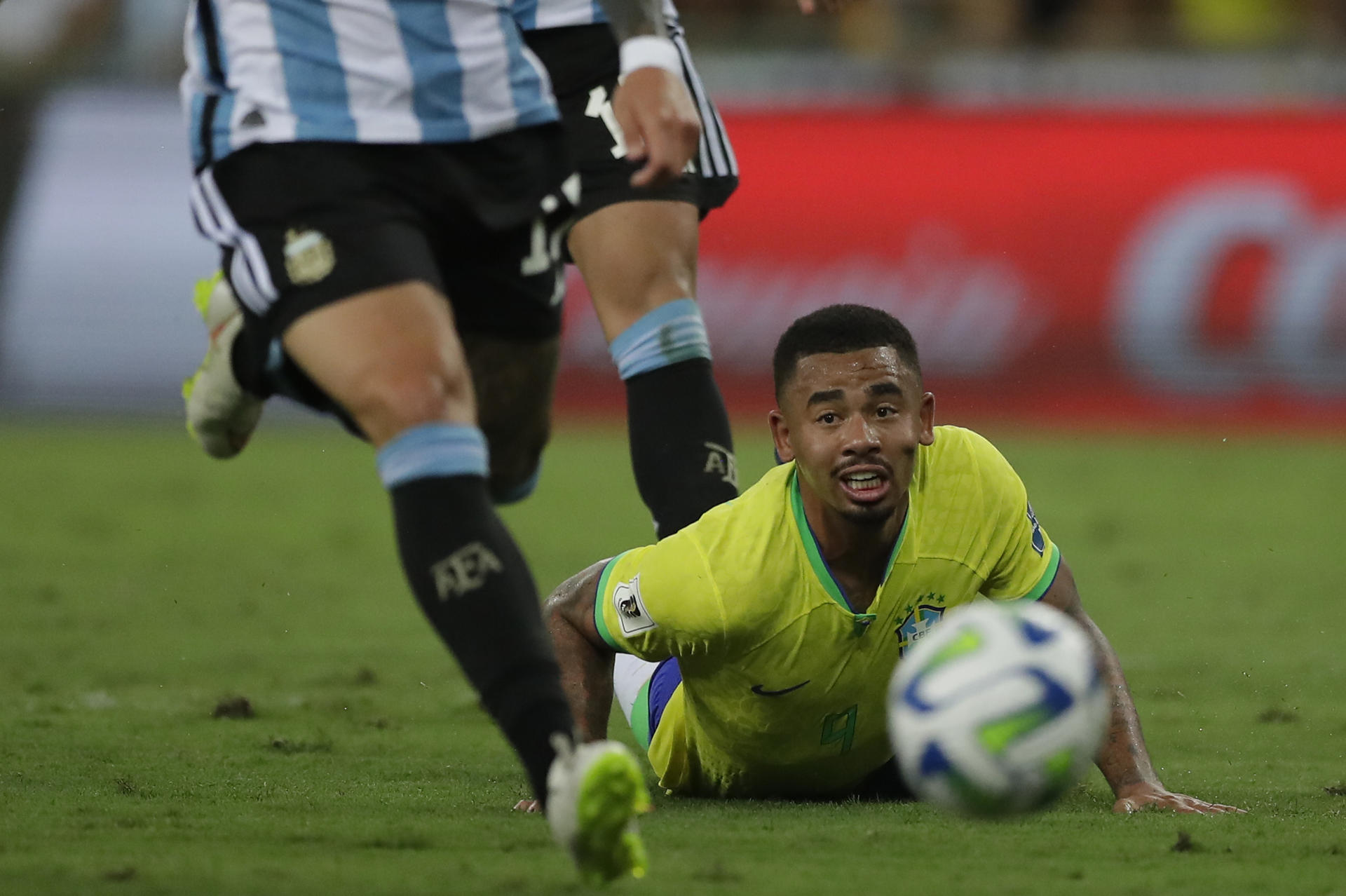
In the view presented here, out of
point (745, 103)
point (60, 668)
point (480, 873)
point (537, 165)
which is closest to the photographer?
point (480, 873)

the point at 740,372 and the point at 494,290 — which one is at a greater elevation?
the point at 494,290

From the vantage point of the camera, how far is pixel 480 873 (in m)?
3.25

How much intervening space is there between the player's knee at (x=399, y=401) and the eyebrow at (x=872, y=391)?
91cm

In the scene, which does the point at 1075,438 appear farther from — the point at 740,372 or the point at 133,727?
the point at 133,727

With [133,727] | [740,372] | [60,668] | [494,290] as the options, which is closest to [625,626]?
[494,290]

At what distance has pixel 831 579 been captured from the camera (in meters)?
3.94

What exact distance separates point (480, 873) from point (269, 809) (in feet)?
2.60

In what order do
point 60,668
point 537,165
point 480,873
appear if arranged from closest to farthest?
1. point 480,873
2. point 537,165
3. point 60,668

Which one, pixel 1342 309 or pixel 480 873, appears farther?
pixel 1342 309

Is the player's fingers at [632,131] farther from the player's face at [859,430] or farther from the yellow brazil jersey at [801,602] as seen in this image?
the yellow brazil jersey at [801,602]

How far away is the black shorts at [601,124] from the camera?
4.49 m

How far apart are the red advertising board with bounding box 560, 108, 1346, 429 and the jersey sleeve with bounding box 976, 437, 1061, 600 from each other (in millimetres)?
9709

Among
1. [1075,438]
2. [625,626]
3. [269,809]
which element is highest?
[625,626]

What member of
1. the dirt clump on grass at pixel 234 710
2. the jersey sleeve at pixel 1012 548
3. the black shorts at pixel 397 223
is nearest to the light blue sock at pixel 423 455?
the black shorts at pixel 397 223
